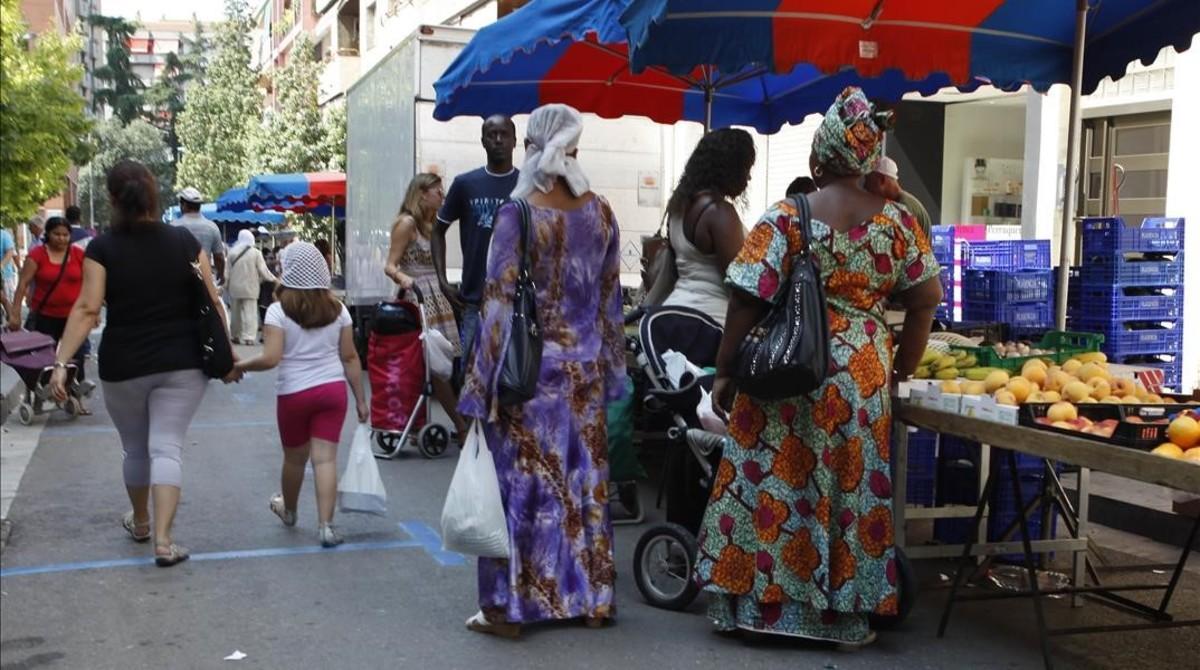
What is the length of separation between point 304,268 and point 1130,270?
18.8 ft

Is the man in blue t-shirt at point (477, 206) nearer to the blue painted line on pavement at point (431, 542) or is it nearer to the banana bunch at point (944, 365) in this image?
the blue painted line on pavement at point (431, 542)

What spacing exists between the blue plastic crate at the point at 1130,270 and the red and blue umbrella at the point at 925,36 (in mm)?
1961

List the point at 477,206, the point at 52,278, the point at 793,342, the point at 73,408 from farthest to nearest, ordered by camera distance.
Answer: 1. the point at 73,408
2. the point at 52,278
3. the point at 477,206
4. the point at 793,342

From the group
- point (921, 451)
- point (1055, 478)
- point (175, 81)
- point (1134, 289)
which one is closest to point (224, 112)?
point (1134, 289)

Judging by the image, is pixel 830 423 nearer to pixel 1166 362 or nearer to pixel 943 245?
pixel 1166 362

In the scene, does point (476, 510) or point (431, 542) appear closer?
point (476, 510)

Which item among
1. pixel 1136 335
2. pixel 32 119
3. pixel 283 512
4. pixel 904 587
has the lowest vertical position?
pixel 283 512

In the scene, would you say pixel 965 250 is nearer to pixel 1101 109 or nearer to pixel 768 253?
pixel 1101 109

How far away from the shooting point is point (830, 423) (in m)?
4.51

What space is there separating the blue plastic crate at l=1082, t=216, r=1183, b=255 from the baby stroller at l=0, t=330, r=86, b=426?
26.1 feet

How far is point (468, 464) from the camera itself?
15.6ft

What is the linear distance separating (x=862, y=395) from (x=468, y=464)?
4.97 ft

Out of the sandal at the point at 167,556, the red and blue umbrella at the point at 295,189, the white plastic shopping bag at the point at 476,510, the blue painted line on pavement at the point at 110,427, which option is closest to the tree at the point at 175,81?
the red and blue umbrella at the point at 295,189

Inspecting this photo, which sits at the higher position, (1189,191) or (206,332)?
(1189,191)
